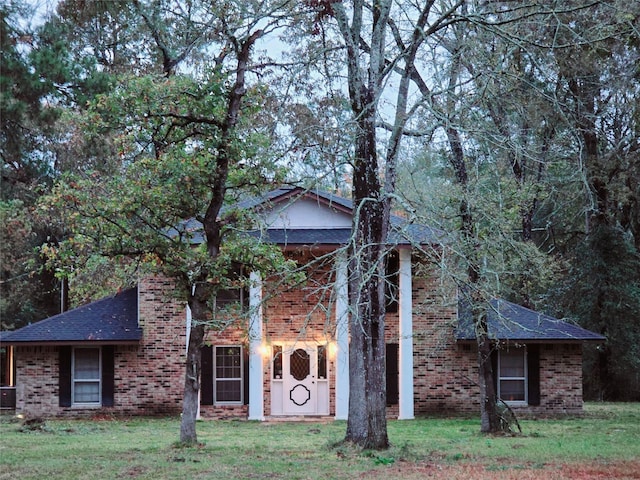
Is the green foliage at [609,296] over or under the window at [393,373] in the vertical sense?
over

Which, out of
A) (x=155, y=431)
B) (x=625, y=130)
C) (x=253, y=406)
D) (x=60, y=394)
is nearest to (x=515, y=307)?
(x=625, y=130)

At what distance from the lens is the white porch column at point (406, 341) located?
24.0 meters

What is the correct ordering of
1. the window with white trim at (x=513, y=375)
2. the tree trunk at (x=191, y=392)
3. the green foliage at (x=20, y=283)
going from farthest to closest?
the green foliage at (x=20, y=283)
the window with white trim at (x=513, y=375)
the tree trunk at (x=191, y=392)

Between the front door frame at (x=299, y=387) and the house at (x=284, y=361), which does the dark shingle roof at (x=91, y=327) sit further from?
the front door frame at (x=299, y=387)

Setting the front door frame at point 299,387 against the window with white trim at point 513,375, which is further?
the window with white trim at point 513,375

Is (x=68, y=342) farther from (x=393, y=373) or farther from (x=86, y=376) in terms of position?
(x=393, y=373)

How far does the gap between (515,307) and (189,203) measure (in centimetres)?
1287

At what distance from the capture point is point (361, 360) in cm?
1467

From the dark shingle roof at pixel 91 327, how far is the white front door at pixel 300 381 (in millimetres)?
4117

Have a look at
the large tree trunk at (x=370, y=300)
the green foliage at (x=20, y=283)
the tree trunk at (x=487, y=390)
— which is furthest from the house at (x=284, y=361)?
the large tree trunk at (x=370, y=300)

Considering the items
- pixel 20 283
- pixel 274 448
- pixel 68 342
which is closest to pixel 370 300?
pixel 274 448

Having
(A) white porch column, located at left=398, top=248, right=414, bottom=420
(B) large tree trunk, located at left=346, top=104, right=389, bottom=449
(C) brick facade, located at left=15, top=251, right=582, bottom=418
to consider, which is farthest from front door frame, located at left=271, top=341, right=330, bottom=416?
(B) large tree trunk, located at left=346, top=104, right=389, bottom=449

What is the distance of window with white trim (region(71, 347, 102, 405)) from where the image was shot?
→ 24.5 metres

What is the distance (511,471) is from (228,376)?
511 inches
